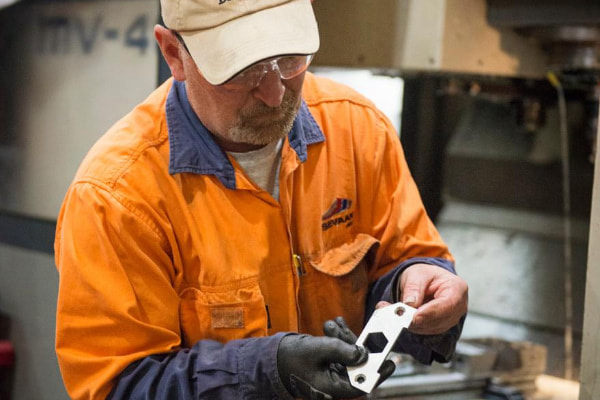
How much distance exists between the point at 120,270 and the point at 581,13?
1200 mm

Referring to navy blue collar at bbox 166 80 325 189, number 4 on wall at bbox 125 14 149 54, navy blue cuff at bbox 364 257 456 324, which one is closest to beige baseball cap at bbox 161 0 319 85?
navy blue collar at bbox 166 80 325 189

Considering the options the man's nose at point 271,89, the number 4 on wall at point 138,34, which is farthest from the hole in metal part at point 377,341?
the number 4 on wall at point 138,34

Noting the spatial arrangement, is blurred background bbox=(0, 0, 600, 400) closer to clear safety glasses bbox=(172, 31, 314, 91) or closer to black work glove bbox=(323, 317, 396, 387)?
black work glove bbox=(323, 317, 396, 387)

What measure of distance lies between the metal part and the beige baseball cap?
378mm

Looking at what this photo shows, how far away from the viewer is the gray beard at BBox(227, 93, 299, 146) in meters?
1.10

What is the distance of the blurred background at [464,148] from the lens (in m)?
1.66

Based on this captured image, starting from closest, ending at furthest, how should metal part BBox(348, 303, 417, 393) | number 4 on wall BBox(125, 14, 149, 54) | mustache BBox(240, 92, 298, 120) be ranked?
metal part BBox(348, 303, 417, 393) → mustache BBox(240, 92, 298, 120) → number 4 on wall BBox(125, 14, 149, 54)

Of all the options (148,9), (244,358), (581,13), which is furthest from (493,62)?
(244,358)

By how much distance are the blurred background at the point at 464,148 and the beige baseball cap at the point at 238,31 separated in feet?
1.57

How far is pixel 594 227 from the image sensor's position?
107cm

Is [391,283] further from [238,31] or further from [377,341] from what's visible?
[238,31]

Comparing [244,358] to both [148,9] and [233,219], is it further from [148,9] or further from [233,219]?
[148,9]

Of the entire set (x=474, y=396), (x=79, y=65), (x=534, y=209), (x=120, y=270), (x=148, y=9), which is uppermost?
(x=148, y=9)

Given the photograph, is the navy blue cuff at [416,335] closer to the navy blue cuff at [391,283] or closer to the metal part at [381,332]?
the navy blue cuff at [391,283]
